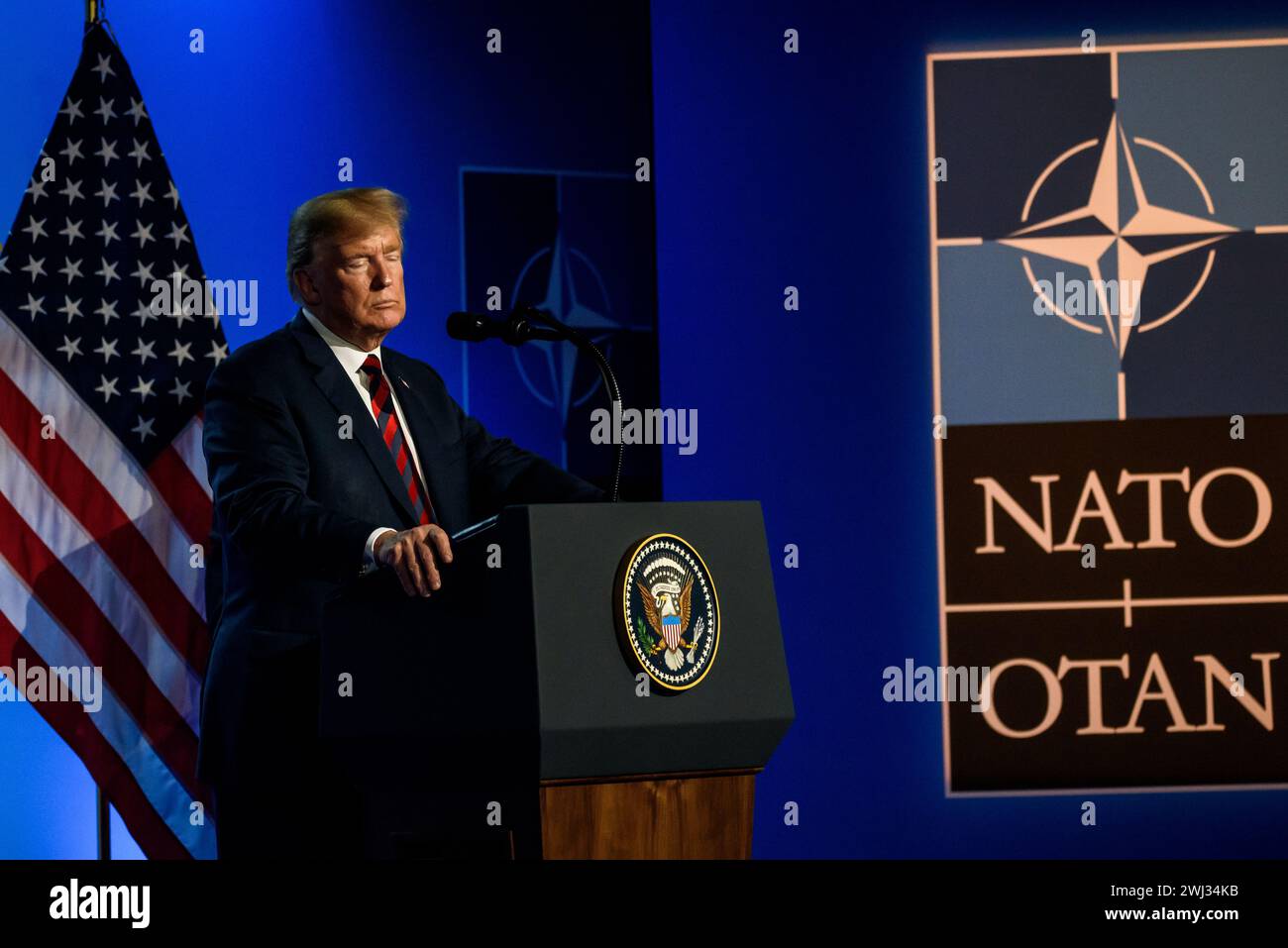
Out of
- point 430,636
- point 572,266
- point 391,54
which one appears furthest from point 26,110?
point 430,636

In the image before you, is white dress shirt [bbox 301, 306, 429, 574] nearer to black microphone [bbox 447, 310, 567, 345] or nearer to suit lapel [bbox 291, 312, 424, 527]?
suit lapel [bbox 291, 312, 424, 527]

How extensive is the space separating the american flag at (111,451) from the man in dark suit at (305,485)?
103 centimetres

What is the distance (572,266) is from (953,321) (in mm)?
1106

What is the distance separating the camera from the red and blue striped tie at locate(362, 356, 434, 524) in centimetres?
259

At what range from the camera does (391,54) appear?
13.1 ft

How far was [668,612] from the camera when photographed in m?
2.04

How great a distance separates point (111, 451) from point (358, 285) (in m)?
1.23

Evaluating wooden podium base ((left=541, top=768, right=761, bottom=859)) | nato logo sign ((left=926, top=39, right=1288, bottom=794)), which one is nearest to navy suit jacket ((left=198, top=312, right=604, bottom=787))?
wooden podium base ((left=541, top=768, right=761, bottom=859))

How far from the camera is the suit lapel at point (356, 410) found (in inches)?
100

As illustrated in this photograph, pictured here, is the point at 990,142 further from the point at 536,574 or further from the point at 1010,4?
the point at 536,574

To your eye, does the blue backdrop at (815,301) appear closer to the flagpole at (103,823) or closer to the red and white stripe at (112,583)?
the flagpole at (103,823)
